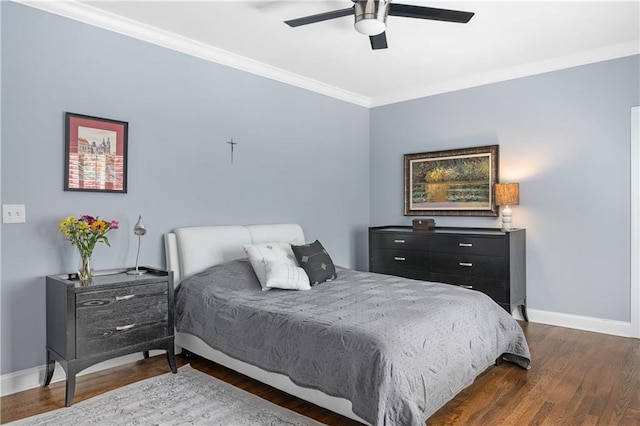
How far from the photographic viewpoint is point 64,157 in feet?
9.52

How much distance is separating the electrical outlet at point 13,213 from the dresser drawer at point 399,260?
340 centimetres

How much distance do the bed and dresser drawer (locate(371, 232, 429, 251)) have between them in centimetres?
110

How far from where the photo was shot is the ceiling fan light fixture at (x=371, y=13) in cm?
256

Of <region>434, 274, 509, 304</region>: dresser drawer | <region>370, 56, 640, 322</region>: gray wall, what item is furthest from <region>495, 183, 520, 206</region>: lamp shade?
<region>434, 274, 509, 304</region>: dresser drawer

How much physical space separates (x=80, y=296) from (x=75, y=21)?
6.43ft

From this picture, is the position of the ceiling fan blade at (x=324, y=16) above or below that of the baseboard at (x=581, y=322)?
above

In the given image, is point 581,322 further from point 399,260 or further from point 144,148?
point 144,148

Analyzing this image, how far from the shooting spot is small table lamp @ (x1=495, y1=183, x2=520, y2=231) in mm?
4164

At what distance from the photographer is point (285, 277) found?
3.13 m

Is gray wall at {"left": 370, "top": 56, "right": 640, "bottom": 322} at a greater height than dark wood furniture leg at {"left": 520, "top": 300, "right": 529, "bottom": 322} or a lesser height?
greater

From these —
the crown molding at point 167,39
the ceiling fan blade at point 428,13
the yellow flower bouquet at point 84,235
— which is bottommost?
the yellow flower bouquet at point 84,235

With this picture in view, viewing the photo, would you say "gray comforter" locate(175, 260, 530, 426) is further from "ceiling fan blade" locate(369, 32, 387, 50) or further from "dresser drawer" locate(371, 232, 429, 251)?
"ceiling fan blade" locate(369, 32, 387, 50)

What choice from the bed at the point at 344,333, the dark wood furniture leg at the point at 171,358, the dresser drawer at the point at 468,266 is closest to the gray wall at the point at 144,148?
the bed at the point at 344,333

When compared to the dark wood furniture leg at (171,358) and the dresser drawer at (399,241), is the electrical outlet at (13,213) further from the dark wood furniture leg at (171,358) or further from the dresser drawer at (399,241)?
the dresser drawer at (399,241)
